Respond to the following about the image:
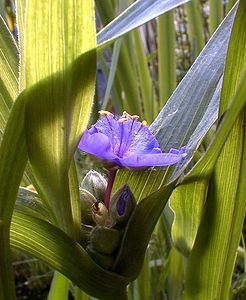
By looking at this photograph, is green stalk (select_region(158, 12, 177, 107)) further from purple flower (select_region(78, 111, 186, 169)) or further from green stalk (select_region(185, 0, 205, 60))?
purple flower (select_region(78, 111, 186, 169))

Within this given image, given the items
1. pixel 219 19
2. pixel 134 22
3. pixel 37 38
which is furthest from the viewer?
pixel 219 19

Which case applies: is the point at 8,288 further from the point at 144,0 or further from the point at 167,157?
the point at 144,0

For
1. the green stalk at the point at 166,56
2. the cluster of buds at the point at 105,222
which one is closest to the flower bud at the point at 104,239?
the cluster of buds at the point at 105,222

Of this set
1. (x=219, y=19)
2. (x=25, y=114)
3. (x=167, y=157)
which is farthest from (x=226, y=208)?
(x=219, y=19)

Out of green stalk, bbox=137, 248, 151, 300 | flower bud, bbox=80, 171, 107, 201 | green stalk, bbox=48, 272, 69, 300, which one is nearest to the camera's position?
flower bud, bbox=80, 171, 107, 201

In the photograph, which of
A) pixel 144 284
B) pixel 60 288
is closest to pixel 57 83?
pixel 60 288

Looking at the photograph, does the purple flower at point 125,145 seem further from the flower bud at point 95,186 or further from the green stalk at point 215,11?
the green stalk at point 215,11

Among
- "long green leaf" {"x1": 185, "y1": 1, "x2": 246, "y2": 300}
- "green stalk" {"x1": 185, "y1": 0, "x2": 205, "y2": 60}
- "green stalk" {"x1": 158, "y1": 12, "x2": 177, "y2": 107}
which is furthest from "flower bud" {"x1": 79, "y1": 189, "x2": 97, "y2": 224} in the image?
"green stalk" {"x1": 185, "y1": 0, "x2": 205, "y2": 60}
